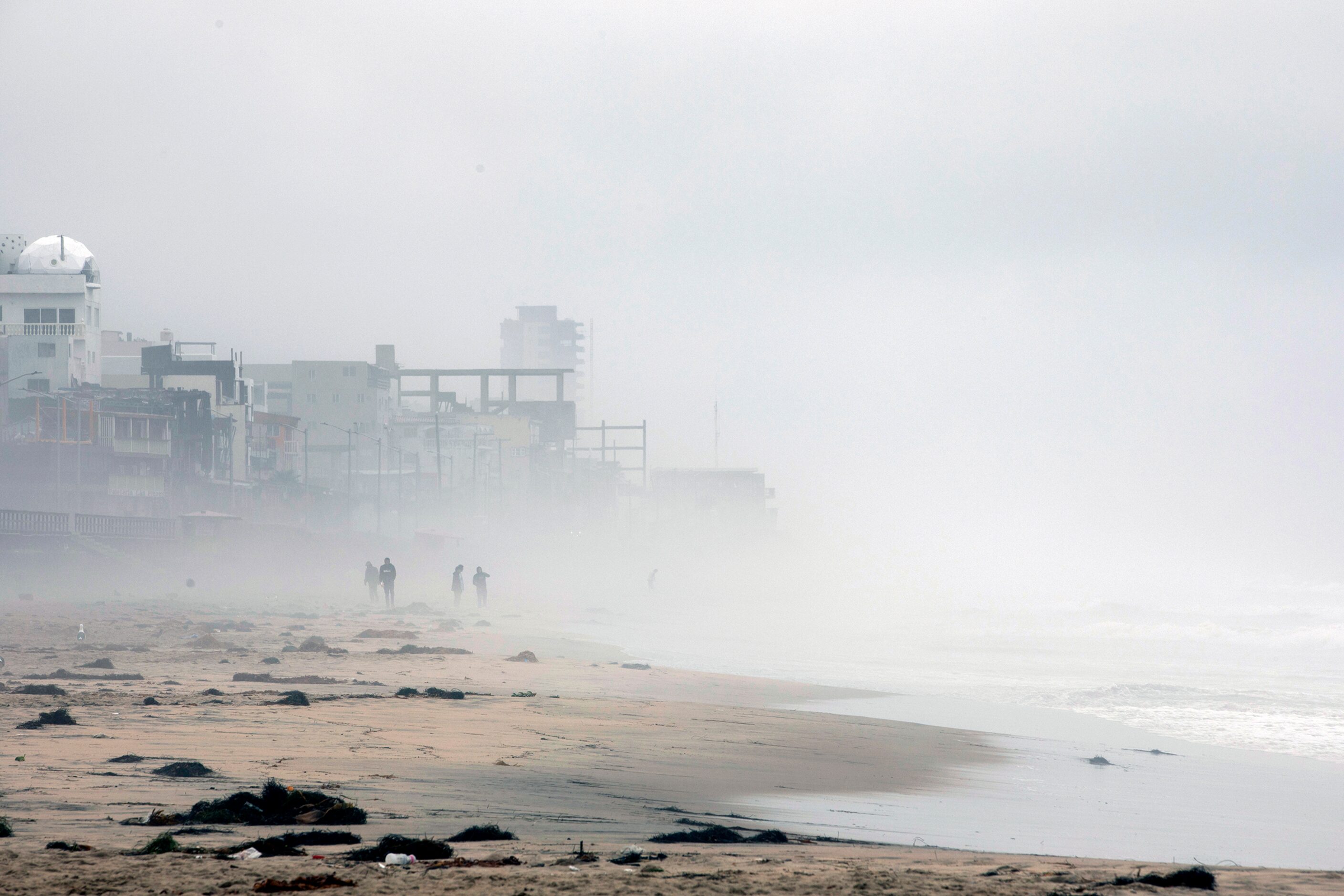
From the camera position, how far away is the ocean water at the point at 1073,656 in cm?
2094

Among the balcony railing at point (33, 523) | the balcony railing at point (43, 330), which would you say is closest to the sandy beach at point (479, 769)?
the balcony railing at point (33, 523)

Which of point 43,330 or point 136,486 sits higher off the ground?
point 43,330

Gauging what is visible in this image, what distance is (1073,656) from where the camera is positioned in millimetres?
34594

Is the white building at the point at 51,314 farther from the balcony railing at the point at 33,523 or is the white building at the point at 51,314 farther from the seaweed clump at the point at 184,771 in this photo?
the seaweed clump at the point at 184,771

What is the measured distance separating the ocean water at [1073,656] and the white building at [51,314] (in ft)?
186

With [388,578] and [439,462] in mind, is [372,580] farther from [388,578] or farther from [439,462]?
[439,462]

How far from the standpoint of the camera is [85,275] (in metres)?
102

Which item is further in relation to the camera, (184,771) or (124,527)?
(124,527)

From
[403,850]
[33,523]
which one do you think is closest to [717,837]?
[403,850]

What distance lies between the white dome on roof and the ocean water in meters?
66.9

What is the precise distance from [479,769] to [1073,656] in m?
Answer: 27.3

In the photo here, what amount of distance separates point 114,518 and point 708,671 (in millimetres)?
42093

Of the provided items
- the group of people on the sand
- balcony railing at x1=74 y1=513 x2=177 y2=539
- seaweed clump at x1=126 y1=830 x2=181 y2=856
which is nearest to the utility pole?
balcony railing at x1=74 y1=513 x2=177 y2=539

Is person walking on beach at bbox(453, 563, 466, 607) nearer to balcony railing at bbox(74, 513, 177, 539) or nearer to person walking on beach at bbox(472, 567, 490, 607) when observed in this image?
person walking on beach at bbox(472, 567, 490, 607)
